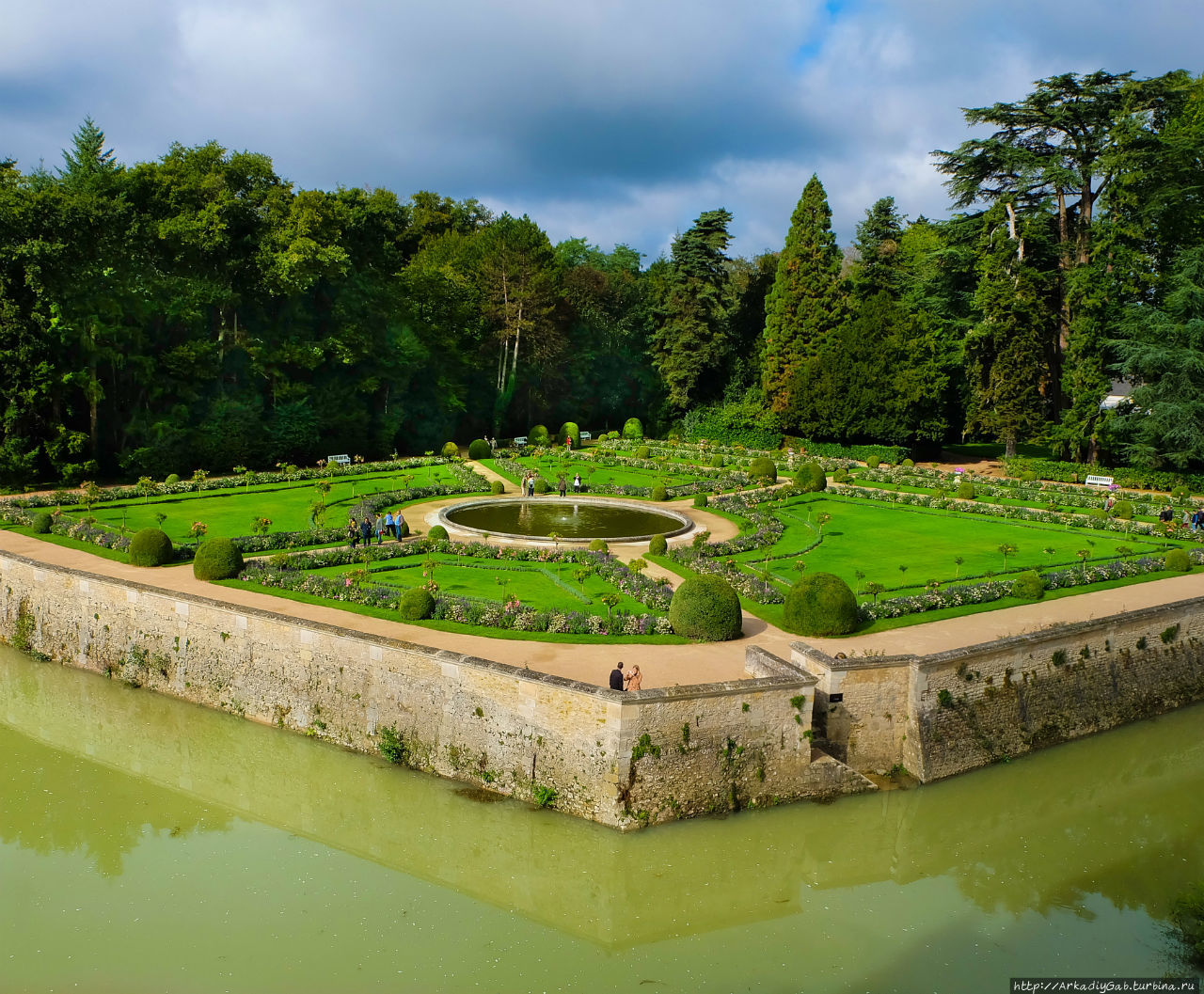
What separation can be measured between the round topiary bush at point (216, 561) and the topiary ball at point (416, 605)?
4.98 m

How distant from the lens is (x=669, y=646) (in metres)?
16.7

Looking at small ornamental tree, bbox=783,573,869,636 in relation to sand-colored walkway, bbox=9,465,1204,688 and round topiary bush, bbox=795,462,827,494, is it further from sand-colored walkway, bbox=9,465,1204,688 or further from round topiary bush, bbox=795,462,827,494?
round topiary bush, bbox=795,462,827,494

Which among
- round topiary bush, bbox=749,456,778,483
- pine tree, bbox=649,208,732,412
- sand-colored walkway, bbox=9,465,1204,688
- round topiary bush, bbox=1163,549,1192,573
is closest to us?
sand-colored walkway, bbox=9,465,1204,688

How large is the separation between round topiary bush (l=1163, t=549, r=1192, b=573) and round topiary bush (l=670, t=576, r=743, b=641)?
44.8 ft

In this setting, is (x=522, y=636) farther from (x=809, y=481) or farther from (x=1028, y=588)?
(x=809, y=481)

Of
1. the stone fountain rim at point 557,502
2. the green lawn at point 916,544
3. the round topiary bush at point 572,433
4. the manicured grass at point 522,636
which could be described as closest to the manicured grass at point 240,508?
the stone fountain rim at point 557,502

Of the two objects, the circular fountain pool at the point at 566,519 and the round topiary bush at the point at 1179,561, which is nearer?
the round topiary bush at the point at 1179,561

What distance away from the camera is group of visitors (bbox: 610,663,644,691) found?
13.8m

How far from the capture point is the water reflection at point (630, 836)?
12.4 metres

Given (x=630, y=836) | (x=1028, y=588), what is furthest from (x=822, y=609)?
(x=630, y=836)

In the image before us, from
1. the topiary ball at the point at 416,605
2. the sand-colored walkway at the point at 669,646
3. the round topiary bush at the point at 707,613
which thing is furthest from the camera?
the topiary ball at the point at 416,605

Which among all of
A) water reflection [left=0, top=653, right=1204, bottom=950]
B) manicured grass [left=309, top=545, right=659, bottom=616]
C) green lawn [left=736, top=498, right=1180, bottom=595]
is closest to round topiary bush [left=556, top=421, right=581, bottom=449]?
green lawn [left=736, top=498, right=1180, bottom=595]

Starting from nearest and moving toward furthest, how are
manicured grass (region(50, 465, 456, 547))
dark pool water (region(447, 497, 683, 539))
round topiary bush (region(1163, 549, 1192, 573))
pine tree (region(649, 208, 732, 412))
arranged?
1. round topiary bush (region(1163, 549, 1192, 573))
2. manicured grass (region(50, 465, 456, 547))
3. dark pool water (region(447, 497, 683, 539))
4. pine tree (region(649, 208, 732, 412))

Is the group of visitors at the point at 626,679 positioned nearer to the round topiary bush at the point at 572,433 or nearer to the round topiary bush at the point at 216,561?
the round topiary bush at the point at 216,561
